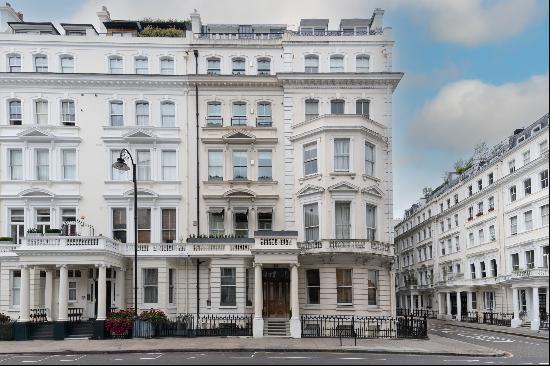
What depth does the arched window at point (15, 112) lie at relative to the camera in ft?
133

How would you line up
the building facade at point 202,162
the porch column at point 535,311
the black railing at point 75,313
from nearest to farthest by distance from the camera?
the black railing at point 75,313, the building facade at point 202,162, the porch column at point 535,311

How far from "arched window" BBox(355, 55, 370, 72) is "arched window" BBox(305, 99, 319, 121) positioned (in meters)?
3.75

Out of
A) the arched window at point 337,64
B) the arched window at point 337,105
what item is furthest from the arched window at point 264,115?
the arched window at point 337,64

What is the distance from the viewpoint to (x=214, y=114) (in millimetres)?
41406

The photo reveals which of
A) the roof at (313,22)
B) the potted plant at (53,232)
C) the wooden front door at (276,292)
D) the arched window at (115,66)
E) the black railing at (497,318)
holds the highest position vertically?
the roof at (313,22)

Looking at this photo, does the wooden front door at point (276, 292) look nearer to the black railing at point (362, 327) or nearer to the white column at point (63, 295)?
the black railing at point (362, 327)

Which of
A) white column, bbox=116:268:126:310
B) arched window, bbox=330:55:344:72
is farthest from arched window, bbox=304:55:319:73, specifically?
white column, bbox=116:268:126:310

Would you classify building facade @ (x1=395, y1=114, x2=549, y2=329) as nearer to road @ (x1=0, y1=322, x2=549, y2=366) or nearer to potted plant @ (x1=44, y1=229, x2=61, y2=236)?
road @ (x1=0, y1=322, x2=549, y2=366)

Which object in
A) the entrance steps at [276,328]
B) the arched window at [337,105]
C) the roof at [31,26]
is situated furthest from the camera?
the roof at [31,26]

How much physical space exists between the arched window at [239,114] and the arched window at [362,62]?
309 inches

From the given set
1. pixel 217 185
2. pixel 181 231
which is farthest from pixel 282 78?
pixel 181 231

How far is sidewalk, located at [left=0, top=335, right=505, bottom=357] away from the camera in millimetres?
28500

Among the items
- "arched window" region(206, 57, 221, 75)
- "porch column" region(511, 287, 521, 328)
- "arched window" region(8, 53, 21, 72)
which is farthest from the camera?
"porch column" region(511, 287, 521, 328)

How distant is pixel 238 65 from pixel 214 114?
144 inches
